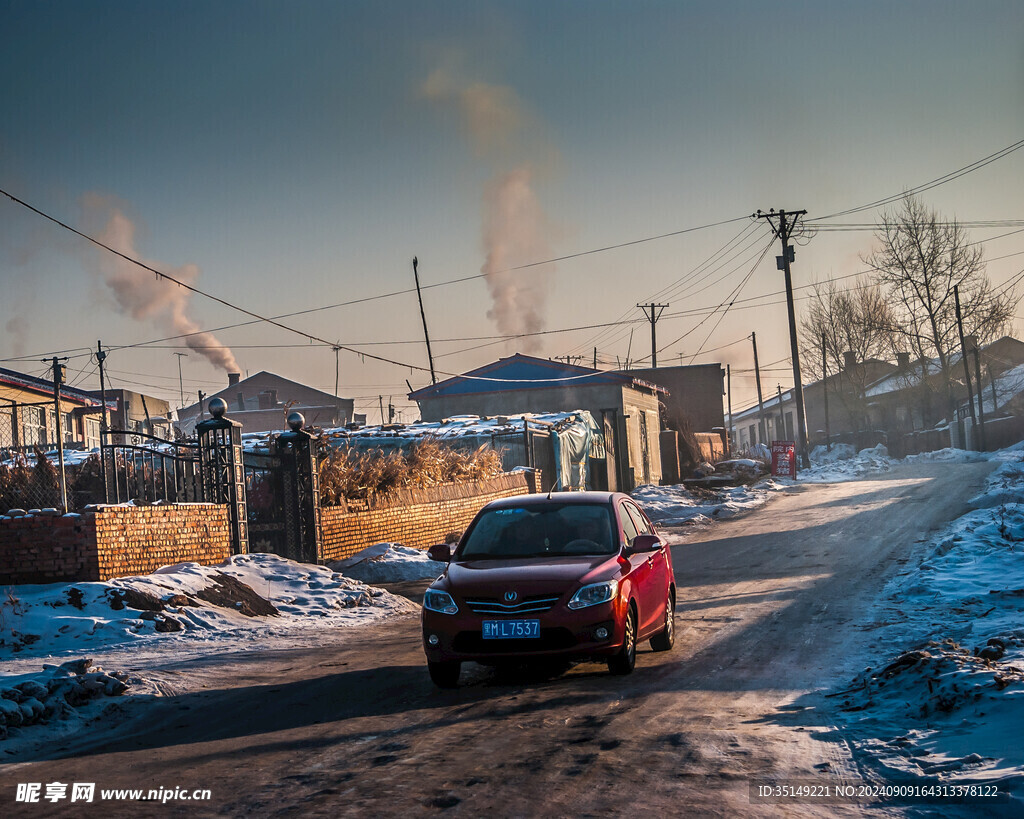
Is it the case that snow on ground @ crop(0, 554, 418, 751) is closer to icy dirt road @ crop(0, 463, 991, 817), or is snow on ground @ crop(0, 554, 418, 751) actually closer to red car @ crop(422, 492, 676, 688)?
icy dirt road @ crop(0, 463, 991, 817)

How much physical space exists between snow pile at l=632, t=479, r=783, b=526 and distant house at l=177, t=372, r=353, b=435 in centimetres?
4862

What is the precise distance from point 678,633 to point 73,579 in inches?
282

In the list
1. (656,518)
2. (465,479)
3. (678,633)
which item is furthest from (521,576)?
(656,518)

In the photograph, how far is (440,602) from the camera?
8.05 m

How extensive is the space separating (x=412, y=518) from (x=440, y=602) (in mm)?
12724

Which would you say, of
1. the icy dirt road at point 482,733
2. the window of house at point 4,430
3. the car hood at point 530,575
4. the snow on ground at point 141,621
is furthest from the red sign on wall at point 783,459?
the car hood at point 530,575

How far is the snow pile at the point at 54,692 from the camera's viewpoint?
720 centimetres

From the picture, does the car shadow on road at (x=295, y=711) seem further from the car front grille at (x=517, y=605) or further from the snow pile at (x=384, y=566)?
the snow pile at (x=384, y=566)

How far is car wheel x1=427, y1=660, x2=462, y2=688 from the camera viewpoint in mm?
7930

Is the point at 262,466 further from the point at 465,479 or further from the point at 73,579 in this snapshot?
the point at 465,479

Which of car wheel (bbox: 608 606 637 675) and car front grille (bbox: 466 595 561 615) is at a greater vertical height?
car front grille (bbox: 466 595 561 615)

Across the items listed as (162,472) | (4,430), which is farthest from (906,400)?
(162,472)

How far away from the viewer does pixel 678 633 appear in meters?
10.3

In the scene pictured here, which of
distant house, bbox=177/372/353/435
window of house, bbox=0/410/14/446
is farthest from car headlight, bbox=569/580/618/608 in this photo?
distant house, bbox=177/372/353/435
